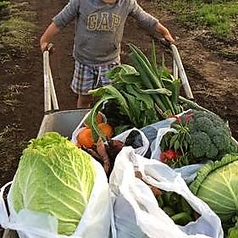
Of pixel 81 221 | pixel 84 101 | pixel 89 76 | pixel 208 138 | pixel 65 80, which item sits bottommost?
pixel 65 80

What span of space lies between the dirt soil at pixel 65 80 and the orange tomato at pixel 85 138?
173 cm

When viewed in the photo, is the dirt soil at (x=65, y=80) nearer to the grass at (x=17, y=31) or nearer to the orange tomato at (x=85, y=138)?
the grass at (x=17, y=31)

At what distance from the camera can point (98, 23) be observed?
428 centimetres

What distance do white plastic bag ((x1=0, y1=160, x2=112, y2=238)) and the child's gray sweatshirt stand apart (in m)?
2.21

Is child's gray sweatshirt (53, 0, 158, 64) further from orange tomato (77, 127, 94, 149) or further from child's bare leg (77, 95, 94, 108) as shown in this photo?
orange tomato (77, 127, 94, 149)

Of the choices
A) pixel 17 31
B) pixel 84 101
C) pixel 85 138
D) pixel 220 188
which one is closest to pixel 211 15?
pixel 17 31

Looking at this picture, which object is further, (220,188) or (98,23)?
(98,23)

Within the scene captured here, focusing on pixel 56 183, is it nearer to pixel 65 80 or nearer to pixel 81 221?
pixel 81 221

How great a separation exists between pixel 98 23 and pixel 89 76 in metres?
0.44

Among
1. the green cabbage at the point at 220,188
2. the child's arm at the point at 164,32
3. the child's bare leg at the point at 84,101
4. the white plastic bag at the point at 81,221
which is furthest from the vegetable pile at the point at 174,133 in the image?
the child's bare leg at the point at 84,101

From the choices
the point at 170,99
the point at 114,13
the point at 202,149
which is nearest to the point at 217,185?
the point at 202,149

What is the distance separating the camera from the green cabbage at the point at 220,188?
7.67 ft

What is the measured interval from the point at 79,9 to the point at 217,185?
228 centimetres

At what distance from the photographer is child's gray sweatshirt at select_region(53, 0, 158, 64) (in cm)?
Result: 423
